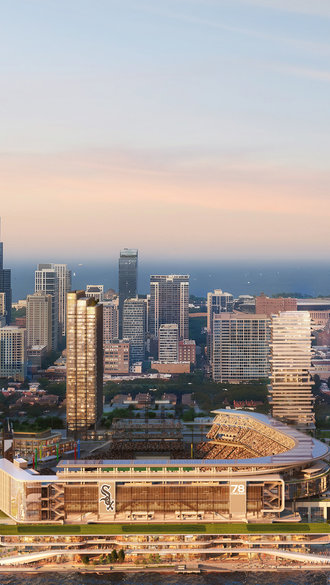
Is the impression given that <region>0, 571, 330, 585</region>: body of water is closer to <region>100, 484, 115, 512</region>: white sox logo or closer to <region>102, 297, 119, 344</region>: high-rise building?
<region>100, 484, 115, 512</region>: white sox logo

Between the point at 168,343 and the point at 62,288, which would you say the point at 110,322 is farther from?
the point at 62,288

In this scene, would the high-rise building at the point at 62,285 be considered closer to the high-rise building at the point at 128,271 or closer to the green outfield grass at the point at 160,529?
the high-rise building at the point at 128,271

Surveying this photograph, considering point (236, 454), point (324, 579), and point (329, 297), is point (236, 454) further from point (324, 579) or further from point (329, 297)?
point (329, 297)

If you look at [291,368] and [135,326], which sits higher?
[135,326]

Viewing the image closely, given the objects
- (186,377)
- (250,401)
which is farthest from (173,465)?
(186,377)

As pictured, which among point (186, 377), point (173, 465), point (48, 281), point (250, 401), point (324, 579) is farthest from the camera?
point (48, 281)

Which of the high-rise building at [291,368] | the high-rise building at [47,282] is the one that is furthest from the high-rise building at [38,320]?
the high-rise building at [291,368]

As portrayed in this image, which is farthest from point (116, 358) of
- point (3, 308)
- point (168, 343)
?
point (3, 308)
